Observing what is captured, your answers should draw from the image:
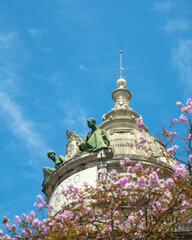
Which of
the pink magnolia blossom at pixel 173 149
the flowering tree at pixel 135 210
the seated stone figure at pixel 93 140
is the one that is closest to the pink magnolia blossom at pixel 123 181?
the flowering tree at pixel 135 210

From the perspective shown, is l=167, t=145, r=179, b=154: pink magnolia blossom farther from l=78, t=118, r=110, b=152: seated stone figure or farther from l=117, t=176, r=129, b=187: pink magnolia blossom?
l=78, t=118, r=110, b=152: seated stone figure

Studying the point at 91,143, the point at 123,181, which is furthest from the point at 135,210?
the point at 91,143

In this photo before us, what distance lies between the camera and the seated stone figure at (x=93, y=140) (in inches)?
833

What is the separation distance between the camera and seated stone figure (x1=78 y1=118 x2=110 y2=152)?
69.4ft

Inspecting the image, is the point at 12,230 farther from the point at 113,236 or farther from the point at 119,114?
the point at 119,114

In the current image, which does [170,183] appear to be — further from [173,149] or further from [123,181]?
[173,149]

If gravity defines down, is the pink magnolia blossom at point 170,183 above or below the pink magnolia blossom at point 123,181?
below

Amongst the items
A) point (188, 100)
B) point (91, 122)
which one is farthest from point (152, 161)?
point (188, 100)

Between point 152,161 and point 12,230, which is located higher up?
point 152,161

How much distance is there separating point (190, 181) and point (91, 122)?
357 inches

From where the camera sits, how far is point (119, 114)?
86.1 ft

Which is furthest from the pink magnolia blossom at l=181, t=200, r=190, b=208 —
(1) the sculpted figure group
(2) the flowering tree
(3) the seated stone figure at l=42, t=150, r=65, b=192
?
(3) the seated stone figure at l=42, t=150, r=65, b=192

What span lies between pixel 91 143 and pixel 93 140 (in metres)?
0.18

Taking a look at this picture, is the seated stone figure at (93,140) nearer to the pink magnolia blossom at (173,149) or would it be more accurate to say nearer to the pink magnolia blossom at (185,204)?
the pink magnolia blossom at (173,149)
